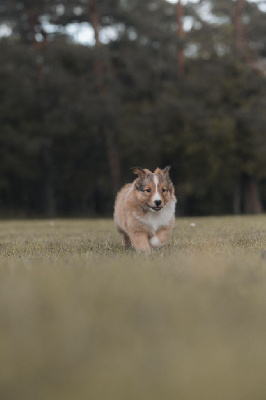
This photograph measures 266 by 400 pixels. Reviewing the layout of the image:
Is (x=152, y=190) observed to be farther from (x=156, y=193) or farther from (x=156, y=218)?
(x=156, y=218)

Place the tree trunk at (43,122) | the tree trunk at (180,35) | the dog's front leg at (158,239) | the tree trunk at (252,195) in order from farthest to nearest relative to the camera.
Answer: the tree trunk at (252,195) → the tree trunk at (180,35) → the tree trunk at (43,122) → the dog's front leg at (158,239)

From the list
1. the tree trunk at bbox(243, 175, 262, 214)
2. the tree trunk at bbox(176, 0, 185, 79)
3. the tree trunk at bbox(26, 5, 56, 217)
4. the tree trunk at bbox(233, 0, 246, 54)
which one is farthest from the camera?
the tree trunk at bbox(243, 175, 262, 214)

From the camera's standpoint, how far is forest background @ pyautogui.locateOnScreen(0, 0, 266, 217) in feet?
90.5

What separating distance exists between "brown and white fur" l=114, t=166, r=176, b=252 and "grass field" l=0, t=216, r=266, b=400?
2.21 metres

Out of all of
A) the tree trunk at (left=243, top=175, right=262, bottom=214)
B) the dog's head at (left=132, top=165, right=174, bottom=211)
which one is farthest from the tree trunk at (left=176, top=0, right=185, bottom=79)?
the dog's head at (left=132, top=165, right=174, bottom=211)

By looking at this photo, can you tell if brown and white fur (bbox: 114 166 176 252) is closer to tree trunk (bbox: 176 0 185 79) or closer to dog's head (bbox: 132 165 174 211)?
dog's head (bbox: 132 165 174 211)

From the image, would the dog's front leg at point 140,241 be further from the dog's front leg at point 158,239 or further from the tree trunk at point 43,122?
the tree trunk at point 43,122

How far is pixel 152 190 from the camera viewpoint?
623cm

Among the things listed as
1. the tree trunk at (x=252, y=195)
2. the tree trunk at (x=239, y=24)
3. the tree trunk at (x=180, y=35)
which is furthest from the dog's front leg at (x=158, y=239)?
the tree trunk at (x=252, y=195)

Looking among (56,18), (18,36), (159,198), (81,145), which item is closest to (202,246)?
(159,198)

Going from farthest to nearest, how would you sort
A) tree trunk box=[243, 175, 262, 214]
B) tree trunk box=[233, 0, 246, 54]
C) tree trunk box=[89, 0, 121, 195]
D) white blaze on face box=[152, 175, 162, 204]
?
tree trunk box=[243, 175, 262, 214] → tree trunk box=[233, 0, 246, 54] → tree trunk box=[89, 0, 121, 195] → white blaze on face box=[152, 175, 162, 204]

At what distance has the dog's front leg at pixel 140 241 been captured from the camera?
20.2ft

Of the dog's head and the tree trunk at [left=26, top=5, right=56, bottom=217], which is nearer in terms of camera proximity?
the dog's head

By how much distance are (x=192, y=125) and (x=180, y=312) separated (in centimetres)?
2809
